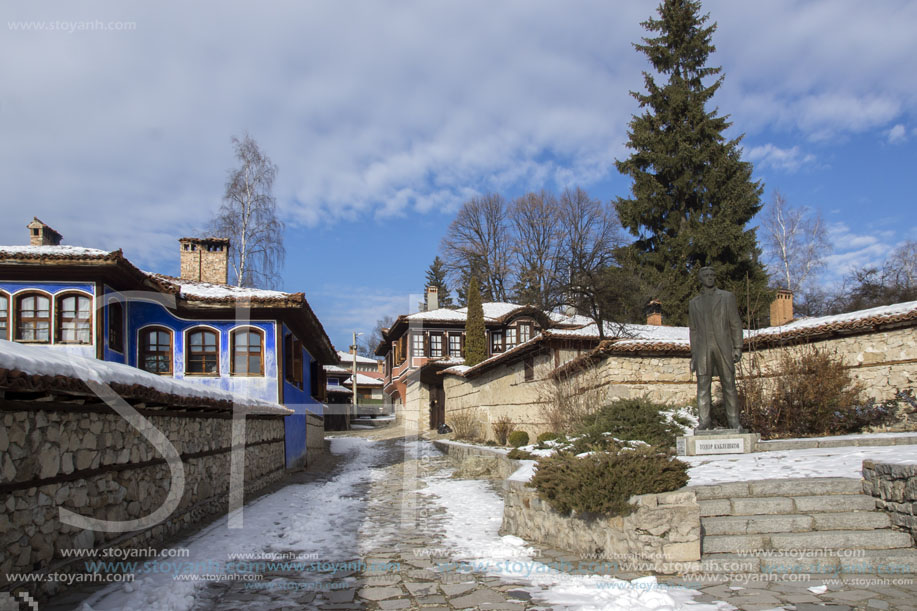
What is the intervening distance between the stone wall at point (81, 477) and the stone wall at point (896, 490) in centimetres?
715

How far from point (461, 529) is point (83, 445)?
4.67 meters

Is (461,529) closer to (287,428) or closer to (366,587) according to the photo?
(366,587)

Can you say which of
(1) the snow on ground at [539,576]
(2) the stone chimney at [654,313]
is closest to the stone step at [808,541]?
(1) the snow on ground at [539,576]

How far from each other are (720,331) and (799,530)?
4.04 meters

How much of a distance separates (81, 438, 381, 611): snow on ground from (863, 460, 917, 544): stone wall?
534cm

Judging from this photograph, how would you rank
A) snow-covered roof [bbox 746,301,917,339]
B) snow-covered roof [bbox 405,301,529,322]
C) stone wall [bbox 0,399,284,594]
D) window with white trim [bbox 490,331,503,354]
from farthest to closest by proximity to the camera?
window with white trim [bbox 490,331,503,354] → snow-covered roof [bbox 405,301,529,322] → snow-covered roof [bbox 746,301,917,339] → stone wall [bbox 0,399,284,594]

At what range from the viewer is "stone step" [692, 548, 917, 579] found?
531 centimetres

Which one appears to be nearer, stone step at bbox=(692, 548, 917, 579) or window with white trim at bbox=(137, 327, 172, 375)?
stone step at bbox=(692, 548, 917, 579)

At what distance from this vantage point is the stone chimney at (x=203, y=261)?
19.5 meters

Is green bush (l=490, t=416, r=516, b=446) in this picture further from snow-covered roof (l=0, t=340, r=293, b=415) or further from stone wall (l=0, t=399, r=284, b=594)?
snow-covered roof (l=0, t=340, r=293, b=415)

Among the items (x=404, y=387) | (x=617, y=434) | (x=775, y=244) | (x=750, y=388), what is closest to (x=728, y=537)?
(x=617, y=434)

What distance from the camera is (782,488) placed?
6.40 metres

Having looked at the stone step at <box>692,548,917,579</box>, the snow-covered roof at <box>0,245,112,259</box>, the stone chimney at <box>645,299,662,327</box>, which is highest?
the snow-covered roof at <box>0,245,112,259</box>

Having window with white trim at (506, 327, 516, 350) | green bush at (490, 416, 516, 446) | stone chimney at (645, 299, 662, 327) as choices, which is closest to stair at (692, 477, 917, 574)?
green bush at (490, 416, 516, 446)
